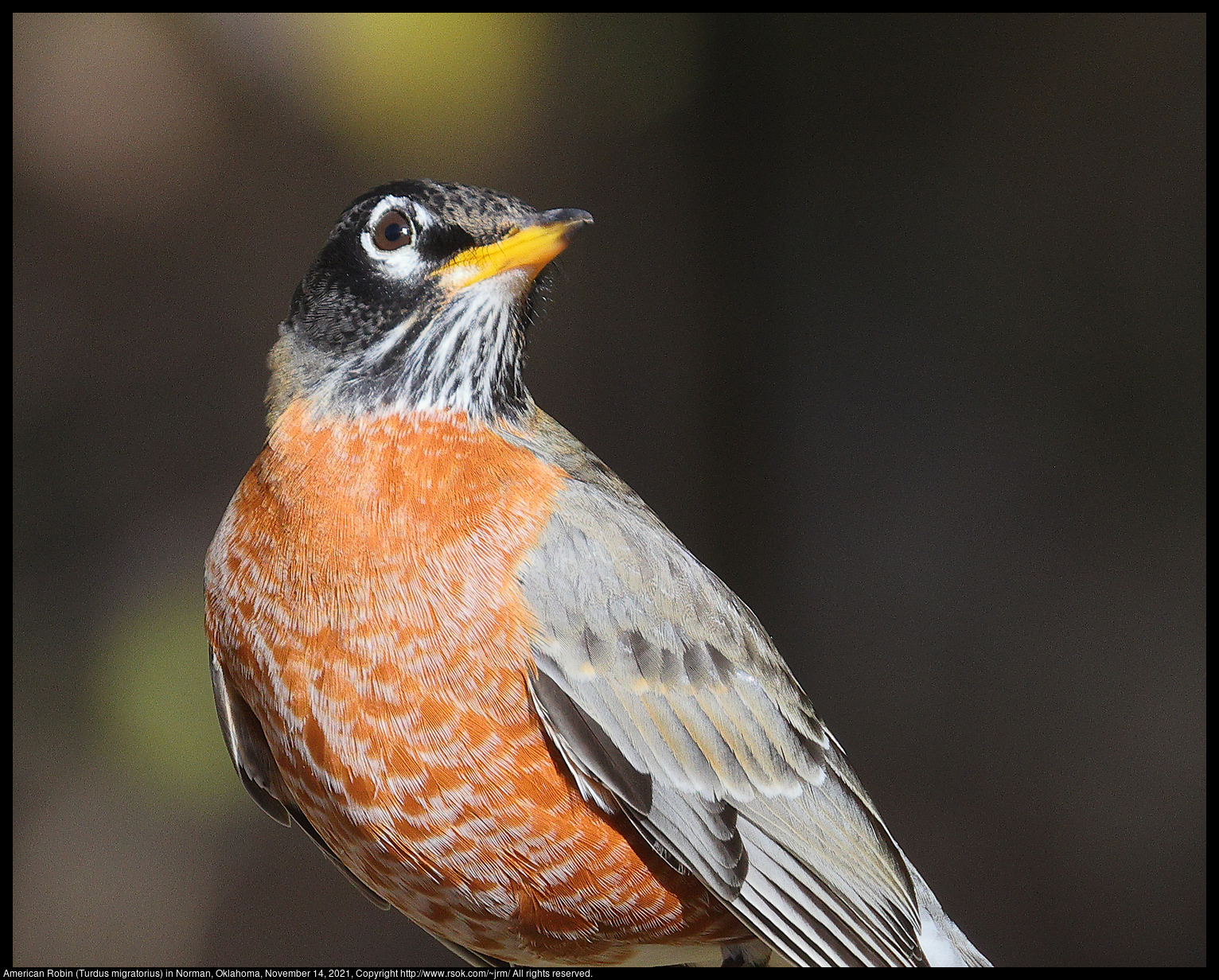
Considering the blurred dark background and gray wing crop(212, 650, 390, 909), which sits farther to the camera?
the blurred dark background

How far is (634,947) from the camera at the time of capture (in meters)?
1.17

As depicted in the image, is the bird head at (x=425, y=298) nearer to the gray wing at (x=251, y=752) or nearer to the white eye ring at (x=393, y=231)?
the white eye ring at (x=393, y=231)

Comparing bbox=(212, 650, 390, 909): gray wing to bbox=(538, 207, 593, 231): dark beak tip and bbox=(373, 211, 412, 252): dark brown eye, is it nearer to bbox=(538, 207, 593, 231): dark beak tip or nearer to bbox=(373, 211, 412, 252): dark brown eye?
bbox=(373, 211, 412, 252): dark brown eye

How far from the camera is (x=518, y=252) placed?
1066 millimetres

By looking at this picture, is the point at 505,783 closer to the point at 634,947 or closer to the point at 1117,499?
the point at 634,947

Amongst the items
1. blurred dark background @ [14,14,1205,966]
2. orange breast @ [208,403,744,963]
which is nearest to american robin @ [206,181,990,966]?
orange breast @ [208,403,744,963]

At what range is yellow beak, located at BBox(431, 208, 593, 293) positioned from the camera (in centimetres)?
106

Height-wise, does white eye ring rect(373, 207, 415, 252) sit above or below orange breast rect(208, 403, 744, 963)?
above

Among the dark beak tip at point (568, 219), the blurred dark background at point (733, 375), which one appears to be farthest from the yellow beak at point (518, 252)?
the blurred dark background at point (733, 375)

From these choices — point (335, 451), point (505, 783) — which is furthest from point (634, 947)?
point (335, 451)

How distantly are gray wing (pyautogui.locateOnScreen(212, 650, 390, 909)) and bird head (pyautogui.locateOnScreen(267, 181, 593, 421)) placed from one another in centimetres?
35

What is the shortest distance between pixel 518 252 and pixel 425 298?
12cm

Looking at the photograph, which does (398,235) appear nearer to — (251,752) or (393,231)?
(393,231)

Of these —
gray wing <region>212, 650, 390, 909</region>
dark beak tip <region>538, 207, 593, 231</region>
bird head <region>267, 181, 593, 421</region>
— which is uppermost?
dark beak tip <region>538, 207, 593, 231</region>
